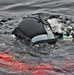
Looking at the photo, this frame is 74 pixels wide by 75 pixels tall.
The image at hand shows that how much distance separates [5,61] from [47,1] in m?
6.15

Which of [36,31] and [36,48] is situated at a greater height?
[36,31]

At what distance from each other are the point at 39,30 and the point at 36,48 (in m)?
0.41

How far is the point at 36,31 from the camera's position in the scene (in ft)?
20.6

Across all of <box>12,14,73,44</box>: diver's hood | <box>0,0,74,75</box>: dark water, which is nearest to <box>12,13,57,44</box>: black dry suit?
<box>12,14,73,44</box>: diver's hood

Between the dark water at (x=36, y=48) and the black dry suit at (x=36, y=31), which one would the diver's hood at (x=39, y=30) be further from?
the dark water at (x=36, y=48)

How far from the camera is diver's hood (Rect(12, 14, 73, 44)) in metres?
6.13

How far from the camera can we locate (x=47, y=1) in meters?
11.3

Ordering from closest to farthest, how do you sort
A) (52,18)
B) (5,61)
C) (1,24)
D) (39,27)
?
(5,61) → (39,27) → (52,18) → (1,24)

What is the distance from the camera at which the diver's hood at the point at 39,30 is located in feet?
20.1

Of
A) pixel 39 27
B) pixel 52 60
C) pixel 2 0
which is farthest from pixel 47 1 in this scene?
pixel 52 60

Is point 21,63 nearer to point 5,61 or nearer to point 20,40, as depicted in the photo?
point 5,61

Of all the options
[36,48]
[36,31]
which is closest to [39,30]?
[36,31]

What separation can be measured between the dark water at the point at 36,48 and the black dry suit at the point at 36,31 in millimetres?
174

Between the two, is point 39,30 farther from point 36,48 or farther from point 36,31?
point 36,48
